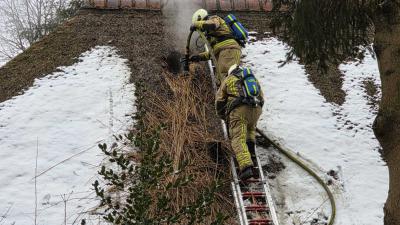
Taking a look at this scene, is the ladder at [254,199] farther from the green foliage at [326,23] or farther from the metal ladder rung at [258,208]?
the green foliage at [326,23]

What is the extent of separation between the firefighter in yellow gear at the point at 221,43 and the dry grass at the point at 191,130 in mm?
508

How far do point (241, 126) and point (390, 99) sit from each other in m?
2.21

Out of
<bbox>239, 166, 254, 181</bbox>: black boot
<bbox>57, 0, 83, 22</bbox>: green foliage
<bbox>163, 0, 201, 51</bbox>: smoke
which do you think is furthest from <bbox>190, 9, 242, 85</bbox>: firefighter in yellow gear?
<bbox>57, 0, 83, 22</bbox>: green foliage

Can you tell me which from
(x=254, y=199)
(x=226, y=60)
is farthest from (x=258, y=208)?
(x=226, y=60)

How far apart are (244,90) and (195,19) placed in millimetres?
2585

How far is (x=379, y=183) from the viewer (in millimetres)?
6047

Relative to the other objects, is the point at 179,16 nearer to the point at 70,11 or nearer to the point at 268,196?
the point at 268,196

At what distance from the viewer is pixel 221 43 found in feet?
25.0

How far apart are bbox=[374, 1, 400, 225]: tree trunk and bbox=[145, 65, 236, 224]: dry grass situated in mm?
1952

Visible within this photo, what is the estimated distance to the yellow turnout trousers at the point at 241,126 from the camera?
5.74 meters

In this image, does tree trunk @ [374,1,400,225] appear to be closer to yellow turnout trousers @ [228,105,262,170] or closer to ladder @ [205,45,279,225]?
ladder @ [205,45,279,225]

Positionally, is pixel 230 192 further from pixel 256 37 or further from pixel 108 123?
pixel 256 37

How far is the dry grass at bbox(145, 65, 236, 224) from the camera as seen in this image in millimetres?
5625

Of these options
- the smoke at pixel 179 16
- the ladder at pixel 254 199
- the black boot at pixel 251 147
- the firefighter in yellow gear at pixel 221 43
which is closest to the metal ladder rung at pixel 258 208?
the ladder at pixel 254 199
